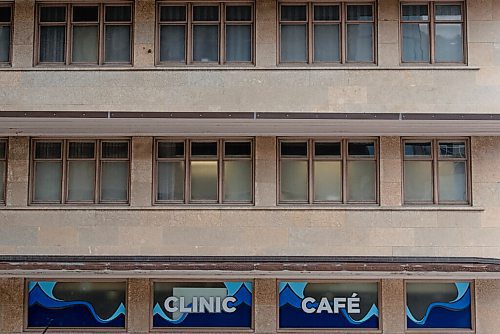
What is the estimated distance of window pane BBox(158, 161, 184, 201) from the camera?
14.1 m

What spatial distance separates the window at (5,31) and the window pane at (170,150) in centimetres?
434

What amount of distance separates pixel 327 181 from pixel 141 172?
14.7 feet

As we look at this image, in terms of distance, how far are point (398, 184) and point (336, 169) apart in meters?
1.50

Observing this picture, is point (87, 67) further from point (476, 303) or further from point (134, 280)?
point (476, 303)

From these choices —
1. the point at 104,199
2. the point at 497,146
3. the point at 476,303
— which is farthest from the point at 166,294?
the point at 497,146

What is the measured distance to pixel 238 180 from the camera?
1416 centimetres

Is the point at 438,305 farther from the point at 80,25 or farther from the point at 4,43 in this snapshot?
the point at 4,43

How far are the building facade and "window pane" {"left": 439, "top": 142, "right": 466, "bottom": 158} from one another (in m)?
0.03

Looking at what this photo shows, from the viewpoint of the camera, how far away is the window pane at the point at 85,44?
1433 cm

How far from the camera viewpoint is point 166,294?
14.0m

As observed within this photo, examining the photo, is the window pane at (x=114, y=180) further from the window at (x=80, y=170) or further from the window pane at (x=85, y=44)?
the window pane at (x=85, y=44)

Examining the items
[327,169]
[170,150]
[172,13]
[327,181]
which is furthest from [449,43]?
[170,150]

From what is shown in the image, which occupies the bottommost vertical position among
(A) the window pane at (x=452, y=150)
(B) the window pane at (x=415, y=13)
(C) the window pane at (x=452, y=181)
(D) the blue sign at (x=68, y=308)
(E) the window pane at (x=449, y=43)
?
(D) the blue sign at (x=68, y=308)

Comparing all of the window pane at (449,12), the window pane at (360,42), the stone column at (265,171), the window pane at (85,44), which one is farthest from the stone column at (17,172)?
the window pane at (449,12)
